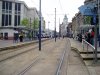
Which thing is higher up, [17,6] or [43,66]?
[17,6]

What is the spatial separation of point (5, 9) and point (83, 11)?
100 m

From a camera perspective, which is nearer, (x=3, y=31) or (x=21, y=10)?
(x=3, y=31)

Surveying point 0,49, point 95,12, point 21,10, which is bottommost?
point 0,49

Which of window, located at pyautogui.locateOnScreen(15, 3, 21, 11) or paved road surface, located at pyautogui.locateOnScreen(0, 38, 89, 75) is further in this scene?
window, located at pyautogui.locateOnScreen(15, 3, 21, 11)

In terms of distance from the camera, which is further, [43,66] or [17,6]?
[17,6]

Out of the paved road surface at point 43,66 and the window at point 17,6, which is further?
the window at point 17,6

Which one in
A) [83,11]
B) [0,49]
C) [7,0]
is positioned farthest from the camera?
[7,0]

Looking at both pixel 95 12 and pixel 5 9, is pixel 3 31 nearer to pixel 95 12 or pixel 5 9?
pixel 5 9

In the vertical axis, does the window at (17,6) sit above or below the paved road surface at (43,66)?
above

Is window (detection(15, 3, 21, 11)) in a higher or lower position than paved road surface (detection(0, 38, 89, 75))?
higher

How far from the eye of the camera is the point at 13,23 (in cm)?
11338

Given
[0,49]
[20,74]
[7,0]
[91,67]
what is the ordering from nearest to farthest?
[20,74], [91,67], [0,49], [7,0]

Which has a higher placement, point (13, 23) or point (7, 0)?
point (7, 0)

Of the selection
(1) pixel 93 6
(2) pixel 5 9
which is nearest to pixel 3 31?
(2) pixel 5 9
